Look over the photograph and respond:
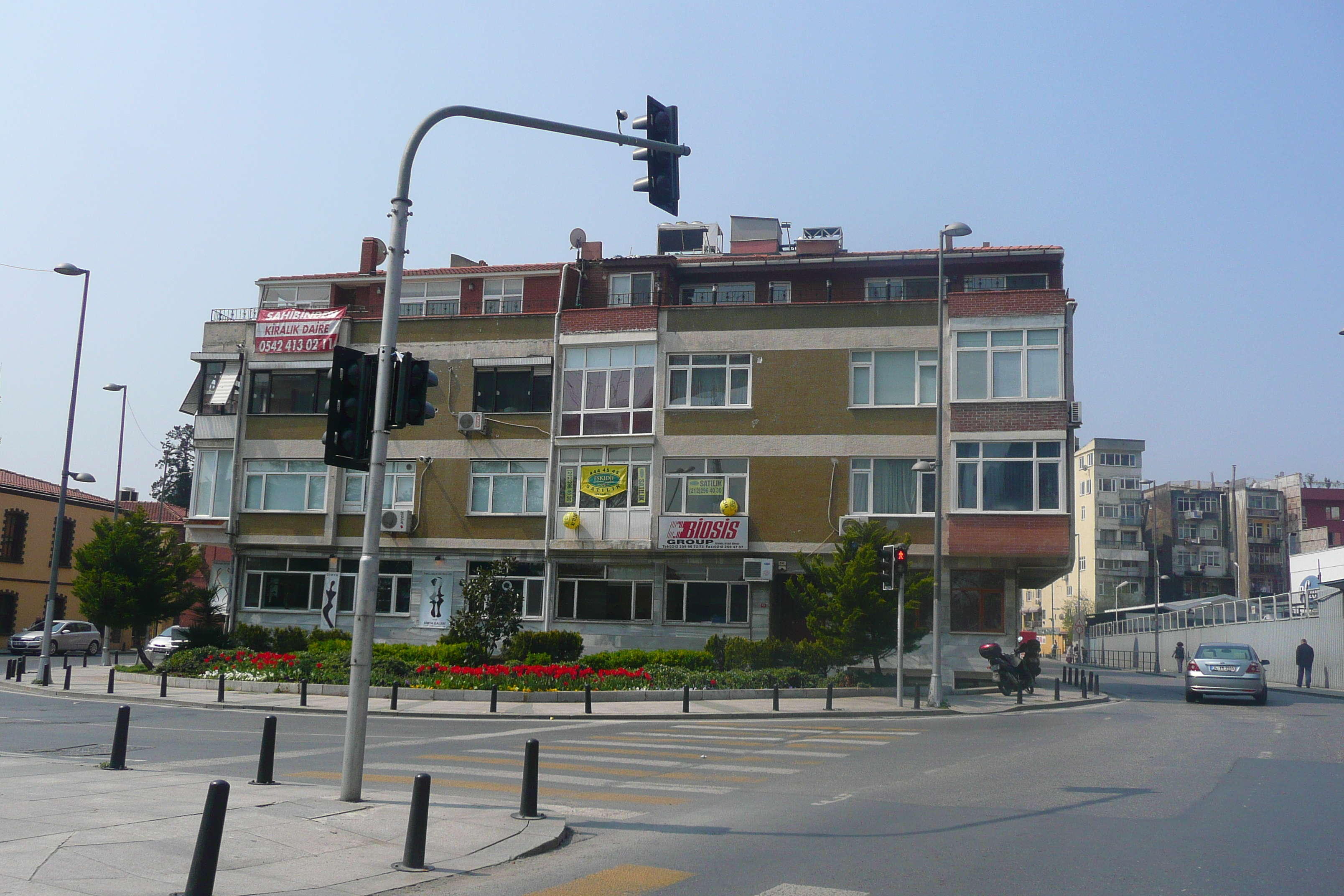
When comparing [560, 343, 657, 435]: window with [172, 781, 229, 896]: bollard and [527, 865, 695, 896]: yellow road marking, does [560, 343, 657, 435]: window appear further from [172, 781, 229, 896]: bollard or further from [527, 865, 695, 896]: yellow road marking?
[172, 781, 229, 896]: bollard

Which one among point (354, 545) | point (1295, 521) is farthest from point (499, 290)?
point (1295, 521)

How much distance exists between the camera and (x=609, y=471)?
34.6 meters

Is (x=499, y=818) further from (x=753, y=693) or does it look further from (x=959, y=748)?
(x=753, y=693)

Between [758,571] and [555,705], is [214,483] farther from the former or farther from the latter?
[555,705]

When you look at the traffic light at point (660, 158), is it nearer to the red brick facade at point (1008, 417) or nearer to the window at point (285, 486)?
the red brick facade at point (1008, 417)

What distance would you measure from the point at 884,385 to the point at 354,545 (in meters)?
18.5

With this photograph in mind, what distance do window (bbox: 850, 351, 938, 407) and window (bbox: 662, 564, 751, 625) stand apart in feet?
21.9

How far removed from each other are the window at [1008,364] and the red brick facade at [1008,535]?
11.8 feet

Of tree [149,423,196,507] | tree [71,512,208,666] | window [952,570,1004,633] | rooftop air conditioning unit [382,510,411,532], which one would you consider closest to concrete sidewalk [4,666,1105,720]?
tree [71,512,208,666]

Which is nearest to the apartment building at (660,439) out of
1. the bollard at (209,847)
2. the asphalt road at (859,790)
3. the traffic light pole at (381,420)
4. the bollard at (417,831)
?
the asphalt road at (859,790)

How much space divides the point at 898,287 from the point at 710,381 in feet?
23.2

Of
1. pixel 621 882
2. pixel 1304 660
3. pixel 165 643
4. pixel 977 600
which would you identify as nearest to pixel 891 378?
pixel 977 600

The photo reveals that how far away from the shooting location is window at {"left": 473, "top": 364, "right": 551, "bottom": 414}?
3619 centimetres

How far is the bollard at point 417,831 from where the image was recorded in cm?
807
